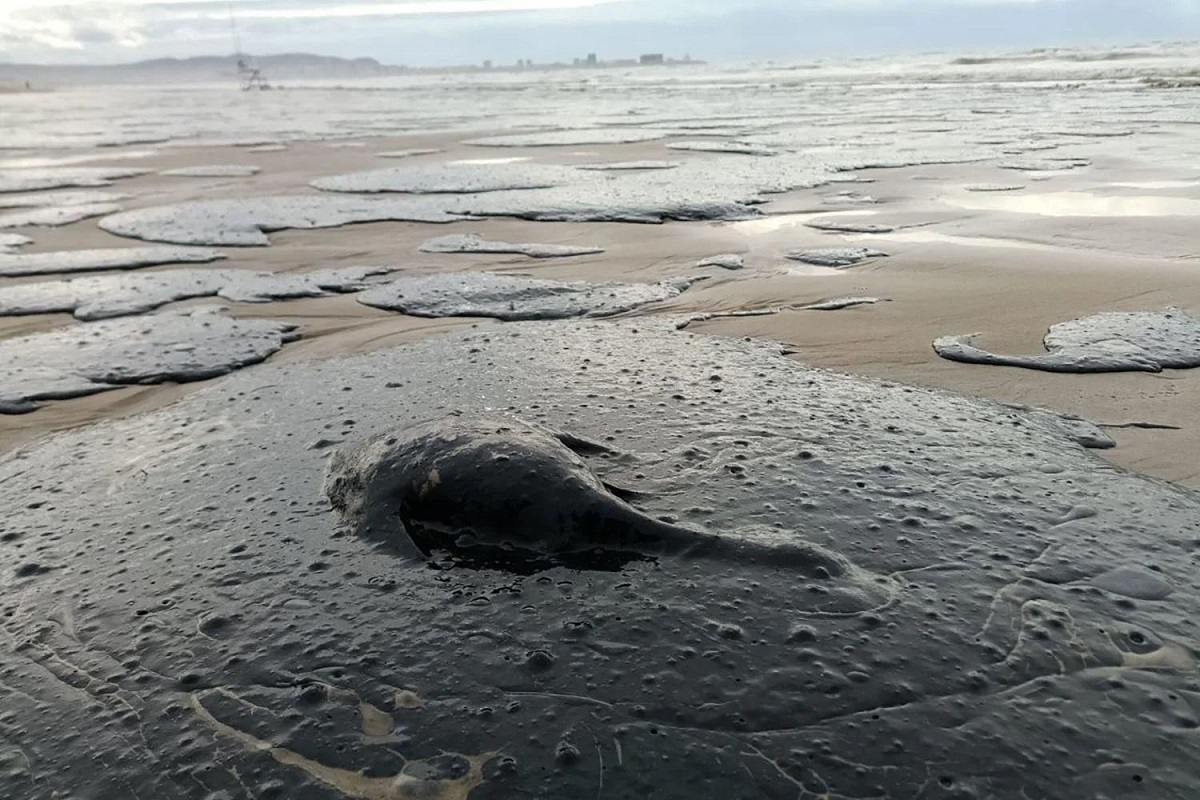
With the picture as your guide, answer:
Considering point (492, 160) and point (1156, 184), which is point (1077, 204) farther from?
point (492, 160)

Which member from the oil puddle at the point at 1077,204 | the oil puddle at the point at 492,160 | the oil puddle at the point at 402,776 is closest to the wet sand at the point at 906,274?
the oil puddle at the point at 1077,204

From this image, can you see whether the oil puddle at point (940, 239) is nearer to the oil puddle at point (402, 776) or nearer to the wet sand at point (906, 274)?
the wet sand at point (906, 274)

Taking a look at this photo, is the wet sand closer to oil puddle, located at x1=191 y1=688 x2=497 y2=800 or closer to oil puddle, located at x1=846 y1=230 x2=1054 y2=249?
oil puddle, located at x1=846 y1=230 x2=1054 y2=249

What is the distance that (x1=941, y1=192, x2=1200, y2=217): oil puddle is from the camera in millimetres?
6879

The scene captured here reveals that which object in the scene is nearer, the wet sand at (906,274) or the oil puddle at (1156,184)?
the wet sand at (906,274)

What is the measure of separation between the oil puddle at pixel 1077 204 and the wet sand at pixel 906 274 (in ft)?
0.08

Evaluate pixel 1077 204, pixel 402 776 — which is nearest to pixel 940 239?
pixel 1077 204

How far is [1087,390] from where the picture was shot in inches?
135

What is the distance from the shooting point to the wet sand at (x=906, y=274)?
350 centimetres

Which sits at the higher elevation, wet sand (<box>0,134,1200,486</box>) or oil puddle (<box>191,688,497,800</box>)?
wet sand (<box>0,134,1200,486</box>)

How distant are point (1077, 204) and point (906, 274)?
298 cm

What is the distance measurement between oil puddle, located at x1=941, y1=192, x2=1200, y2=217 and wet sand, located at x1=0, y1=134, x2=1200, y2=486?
0.9 inches

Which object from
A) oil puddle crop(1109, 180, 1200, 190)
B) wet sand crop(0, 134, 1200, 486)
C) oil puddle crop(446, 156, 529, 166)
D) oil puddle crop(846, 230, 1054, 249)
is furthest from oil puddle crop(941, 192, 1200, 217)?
oil puddle crop(446, 156, 529, 166)

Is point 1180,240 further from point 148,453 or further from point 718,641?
point 148,453
